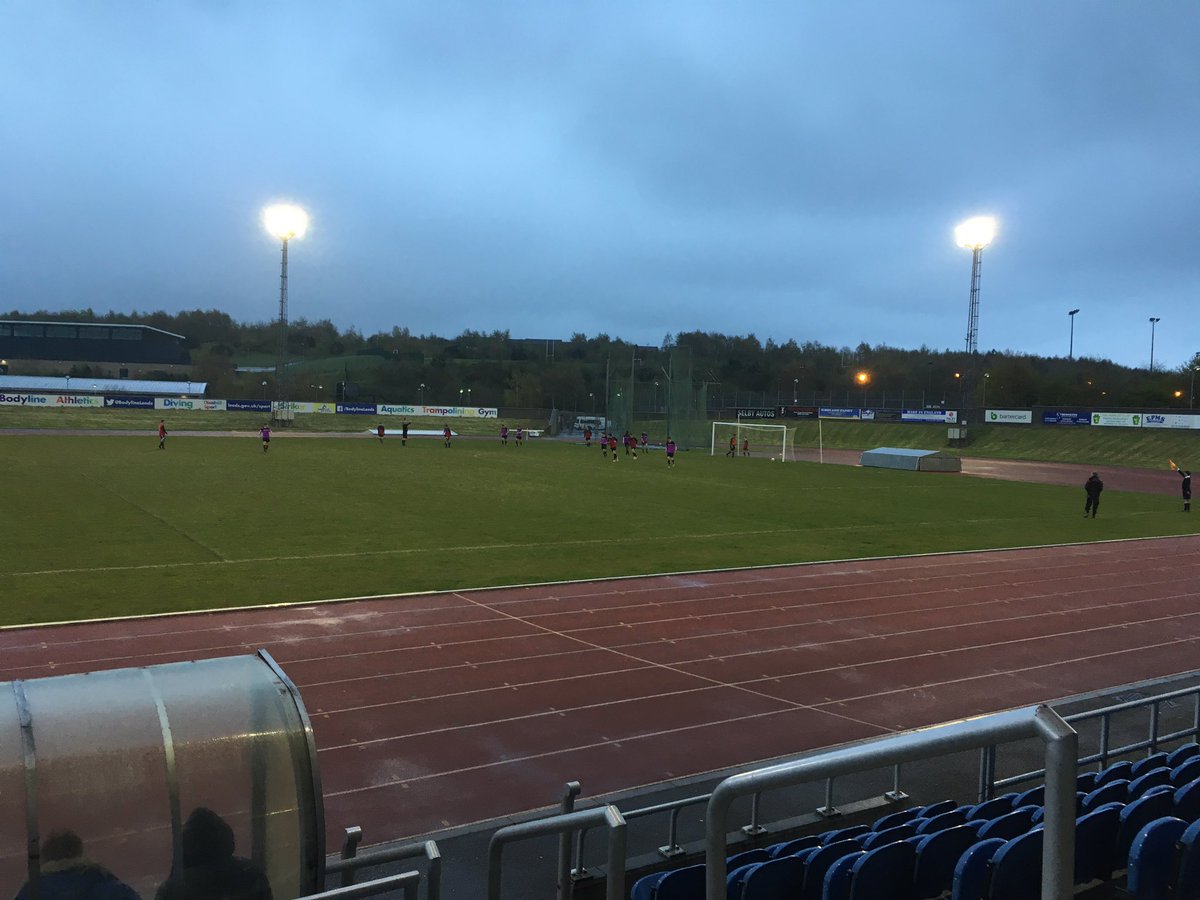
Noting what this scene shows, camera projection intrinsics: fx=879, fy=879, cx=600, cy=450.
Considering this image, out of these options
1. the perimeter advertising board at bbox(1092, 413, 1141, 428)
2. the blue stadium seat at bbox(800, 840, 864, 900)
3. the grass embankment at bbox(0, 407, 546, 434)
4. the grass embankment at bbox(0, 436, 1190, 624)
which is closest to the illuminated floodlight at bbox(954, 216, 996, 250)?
the grass embankment at bbox(0, 436, 1190, 624)

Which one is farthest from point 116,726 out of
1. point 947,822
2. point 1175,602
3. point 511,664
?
point 1175,602

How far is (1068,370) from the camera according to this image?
11750 cm

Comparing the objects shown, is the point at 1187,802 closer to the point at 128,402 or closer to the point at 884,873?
the point at 884,873

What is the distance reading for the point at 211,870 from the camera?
3.37 metres

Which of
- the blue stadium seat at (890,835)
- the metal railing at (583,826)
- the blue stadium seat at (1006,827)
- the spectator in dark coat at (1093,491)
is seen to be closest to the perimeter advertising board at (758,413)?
the spectator in dark coat at (1093,491)

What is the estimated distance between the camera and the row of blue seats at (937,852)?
4.20 meters

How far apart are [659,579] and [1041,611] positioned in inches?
237

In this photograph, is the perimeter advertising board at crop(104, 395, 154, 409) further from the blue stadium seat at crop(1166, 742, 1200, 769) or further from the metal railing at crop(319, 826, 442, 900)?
the blue stadium seat at crop(1166, 742, 1200, 769)

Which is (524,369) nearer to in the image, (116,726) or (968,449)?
(968,449)

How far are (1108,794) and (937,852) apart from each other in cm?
153

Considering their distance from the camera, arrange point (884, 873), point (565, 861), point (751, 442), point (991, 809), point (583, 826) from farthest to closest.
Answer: point (751, 442)
point (991, 809)
point (565, 861)
point (884, 873)
point (583, 826)

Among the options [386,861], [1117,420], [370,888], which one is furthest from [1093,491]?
[1117,420]

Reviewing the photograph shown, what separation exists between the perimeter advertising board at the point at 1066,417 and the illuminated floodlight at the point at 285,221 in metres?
55.0

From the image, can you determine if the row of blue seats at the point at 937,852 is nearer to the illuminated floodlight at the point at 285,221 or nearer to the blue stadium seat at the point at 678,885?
the blue stadium seat at the point at 678,885
